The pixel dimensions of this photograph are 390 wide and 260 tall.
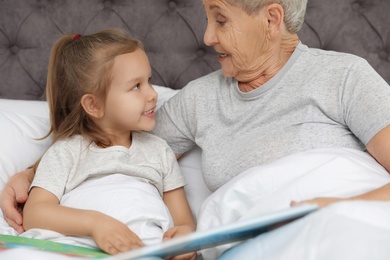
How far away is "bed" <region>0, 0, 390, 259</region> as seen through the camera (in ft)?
3.43

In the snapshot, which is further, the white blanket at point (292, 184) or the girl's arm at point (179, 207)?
the girl's arm at point (179, 207)

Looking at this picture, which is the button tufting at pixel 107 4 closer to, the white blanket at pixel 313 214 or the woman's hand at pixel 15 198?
the woman's hand at pixel 15 198

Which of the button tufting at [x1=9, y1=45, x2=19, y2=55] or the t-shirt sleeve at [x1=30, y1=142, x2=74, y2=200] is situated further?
the button tufting at [x1=9, y1=45, x2=19, y2=55]

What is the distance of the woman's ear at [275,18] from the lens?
1229 millimetres

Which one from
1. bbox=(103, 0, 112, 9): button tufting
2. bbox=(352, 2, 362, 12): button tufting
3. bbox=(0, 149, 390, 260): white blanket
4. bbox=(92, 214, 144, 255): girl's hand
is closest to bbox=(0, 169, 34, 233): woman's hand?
bbox=(0, 149, 390, 260): white blanket

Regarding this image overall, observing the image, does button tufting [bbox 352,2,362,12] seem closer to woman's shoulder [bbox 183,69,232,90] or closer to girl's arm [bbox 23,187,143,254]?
woman's shoulder [bbox 183,69,232,90]

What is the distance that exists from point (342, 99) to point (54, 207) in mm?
619

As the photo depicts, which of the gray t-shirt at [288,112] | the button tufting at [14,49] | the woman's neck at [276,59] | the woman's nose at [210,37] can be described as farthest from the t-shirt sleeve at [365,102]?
the button tufting at [14,49]

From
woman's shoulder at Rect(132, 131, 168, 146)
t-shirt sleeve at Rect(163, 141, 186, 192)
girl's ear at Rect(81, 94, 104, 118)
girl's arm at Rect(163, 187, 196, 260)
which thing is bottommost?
girl's arm at Rect(163, 187, 196, 260)

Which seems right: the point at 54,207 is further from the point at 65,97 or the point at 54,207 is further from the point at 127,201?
the point at 65,97

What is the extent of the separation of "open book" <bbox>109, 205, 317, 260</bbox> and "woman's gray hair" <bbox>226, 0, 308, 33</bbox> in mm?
557

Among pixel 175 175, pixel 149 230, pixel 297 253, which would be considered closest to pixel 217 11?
pixel 175 175

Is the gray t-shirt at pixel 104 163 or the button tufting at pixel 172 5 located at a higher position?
the button tufting at pixel 172 5

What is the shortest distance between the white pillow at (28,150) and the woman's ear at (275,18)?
1.30ft
